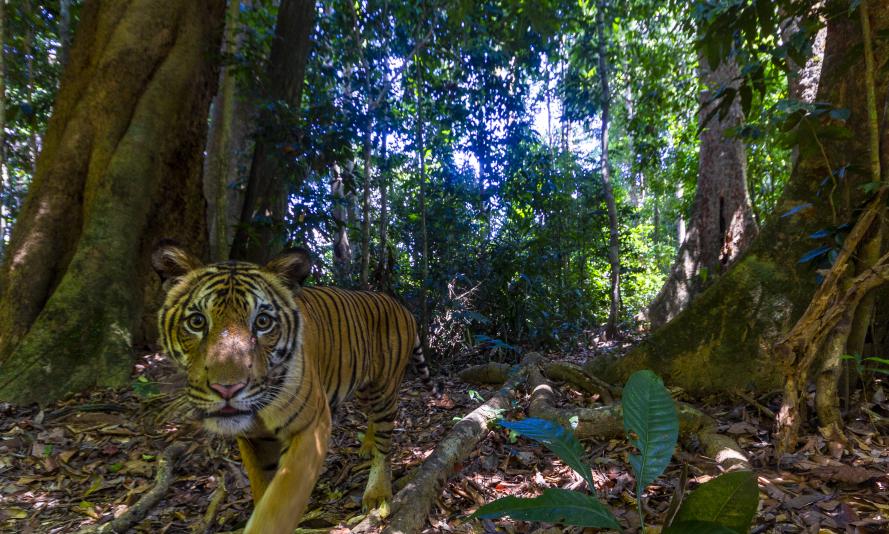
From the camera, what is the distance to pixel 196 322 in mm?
2012

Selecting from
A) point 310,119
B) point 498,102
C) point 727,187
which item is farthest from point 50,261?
point 727,187

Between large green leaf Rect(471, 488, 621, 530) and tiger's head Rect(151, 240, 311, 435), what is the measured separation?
1.08m

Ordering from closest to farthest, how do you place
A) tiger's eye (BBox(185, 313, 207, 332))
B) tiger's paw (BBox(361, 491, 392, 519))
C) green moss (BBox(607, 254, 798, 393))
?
tiger's eye (BBox(185, 313, 207, 332)), tiger's paw (BBox(361, 491, 392, 519)), green moss (BBox(607, 254, 798, 393))

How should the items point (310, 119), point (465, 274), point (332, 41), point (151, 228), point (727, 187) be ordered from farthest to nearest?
point (332, 41) → point (465, 274) → point (727, 187) → point (310, 119) → point (151, 228)

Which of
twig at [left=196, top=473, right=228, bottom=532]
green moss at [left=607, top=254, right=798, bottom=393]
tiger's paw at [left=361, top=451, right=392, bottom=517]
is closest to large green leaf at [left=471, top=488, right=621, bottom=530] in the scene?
tiger's paw at [left=361, top=451, right=392, bottom=517]

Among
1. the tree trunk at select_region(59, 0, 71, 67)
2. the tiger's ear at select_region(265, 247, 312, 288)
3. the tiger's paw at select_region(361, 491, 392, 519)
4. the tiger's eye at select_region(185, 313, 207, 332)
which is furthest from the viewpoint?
the tree trunk at select_region(59, 0, 71, 67)

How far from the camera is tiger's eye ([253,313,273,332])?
2.09 meters

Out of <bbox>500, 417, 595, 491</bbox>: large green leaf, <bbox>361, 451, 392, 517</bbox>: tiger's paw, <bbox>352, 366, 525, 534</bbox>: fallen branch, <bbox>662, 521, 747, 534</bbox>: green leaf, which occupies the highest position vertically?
<bbox>500, 417, 595, 491</bbox>: large green leaf

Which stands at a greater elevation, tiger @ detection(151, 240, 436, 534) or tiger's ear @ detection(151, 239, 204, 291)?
tiger's ear @ detection(151, 239, 204, 291)

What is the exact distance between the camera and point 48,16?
7.28 meters

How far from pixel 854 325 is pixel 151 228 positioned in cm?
630

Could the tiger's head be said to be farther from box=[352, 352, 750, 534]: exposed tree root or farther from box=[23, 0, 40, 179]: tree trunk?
box=[23, 0, 40, 179]: tree trunk

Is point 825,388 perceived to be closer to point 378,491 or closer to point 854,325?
point 854,325

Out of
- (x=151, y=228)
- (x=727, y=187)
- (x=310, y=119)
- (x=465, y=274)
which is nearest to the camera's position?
(x=151, y=228)
